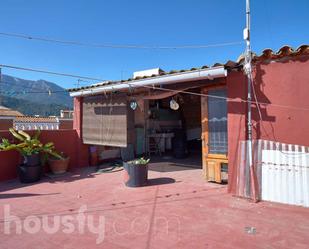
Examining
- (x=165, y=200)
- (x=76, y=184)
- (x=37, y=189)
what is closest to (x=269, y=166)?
(x=165, y=200)

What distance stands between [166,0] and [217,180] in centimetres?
569

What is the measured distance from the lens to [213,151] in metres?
7.17

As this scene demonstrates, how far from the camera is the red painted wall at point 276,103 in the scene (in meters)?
5.42

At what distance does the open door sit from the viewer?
692 cm

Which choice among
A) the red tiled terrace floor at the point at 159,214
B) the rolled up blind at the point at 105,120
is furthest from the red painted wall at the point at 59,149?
the red tiled terrace floor at the point at 159,214

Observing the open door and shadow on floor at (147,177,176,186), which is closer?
the open door

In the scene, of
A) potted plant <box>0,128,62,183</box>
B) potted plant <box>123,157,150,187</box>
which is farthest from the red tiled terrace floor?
potted plant <box>0,128,62,183</box>

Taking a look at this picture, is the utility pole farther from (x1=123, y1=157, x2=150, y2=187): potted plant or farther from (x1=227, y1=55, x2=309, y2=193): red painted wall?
(x1=123, y1=157, x2=150, y2=187): potted plant

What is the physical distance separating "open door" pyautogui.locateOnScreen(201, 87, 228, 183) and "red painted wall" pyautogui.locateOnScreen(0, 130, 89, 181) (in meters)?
5.23

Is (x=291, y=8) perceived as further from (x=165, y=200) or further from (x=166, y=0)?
(x=165, y=200)

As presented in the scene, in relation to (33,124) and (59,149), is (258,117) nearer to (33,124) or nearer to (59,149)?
(59,149)

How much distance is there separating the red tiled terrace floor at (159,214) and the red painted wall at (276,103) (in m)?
1.18

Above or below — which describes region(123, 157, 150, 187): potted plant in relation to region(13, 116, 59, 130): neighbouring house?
below

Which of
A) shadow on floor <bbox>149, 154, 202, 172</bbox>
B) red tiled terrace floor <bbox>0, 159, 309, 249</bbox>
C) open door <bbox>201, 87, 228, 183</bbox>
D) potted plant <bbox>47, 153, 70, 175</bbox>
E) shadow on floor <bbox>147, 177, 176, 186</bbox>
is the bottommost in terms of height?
red tiled terrace floor <bbox>0, 159, 309, 249</bbox>
